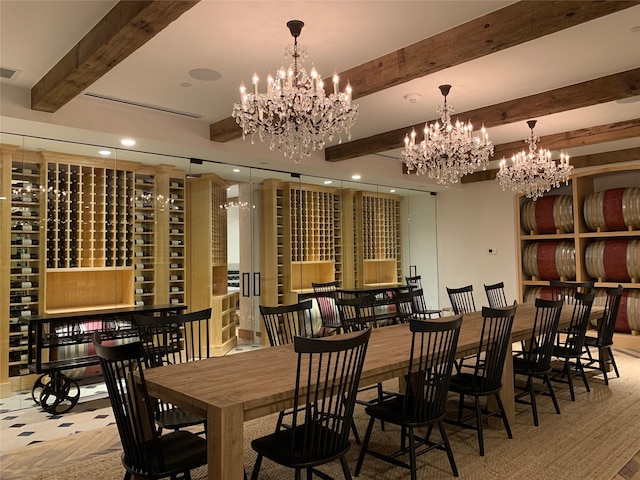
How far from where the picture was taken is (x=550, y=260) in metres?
7.82

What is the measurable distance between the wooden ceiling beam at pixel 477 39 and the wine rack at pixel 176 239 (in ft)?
9.24

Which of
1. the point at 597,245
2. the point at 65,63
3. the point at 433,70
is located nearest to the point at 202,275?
the point at 65,63

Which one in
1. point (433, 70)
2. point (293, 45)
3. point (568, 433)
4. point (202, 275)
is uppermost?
point (293, 45)

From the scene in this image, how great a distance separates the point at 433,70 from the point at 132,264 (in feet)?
13.5

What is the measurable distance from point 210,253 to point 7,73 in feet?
10.3

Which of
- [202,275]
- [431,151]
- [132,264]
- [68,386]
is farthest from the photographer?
[202,275]

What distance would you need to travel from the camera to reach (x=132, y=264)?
5730 mm

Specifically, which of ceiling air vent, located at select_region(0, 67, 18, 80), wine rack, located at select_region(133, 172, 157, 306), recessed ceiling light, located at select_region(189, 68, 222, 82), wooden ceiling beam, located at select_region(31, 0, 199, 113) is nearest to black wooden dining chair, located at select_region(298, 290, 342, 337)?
wine rack, located at select_region(133, 172, 157, 306)

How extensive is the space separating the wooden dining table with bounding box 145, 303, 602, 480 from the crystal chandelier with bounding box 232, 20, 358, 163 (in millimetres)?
1495

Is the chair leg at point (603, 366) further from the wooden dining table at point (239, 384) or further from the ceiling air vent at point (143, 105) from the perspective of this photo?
the ceiling air vent at point (143, 105)

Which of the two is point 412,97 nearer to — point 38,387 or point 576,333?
point 576,333

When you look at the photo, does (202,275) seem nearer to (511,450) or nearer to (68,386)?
(68,386)

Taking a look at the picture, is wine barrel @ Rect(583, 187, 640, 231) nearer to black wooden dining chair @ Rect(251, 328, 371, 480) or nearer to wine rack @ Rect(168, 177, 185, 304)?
wine rack @ Rect(168, 177, 185, 304)

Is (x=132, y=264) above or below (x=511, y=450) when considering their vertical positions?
above
